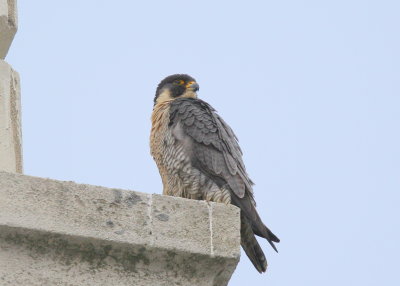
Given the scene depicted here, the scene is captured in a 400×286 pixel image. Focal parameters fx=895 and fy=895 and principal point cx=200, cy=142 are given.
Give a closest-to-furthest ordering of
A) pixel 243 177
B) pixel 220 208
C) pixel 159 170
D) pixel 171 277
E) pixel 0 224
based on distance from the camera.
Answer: pixel 0 224 → pixel 171 277 → pixel 220 208 → pixel 243 177 → pixel 159 170

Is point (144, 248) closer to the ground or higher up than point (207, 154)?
higher up

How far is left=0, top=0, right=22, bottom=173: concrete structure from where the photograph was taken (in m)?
3.66

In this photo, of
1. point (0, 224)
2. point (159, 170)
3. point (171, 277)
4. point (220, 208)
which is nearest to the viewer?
point (0, 224)

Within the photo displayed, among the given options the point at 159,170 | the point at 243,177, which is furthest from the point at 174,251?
the point at 159,170

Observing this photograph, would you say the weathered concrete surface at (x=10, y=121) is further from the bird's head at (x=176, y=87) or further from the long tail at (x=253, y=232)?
the bird's head at (x=176, y=87)

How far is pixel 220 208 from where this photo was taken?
3500 millimetres

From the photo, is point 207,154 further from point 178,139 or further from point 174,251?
point 174,251

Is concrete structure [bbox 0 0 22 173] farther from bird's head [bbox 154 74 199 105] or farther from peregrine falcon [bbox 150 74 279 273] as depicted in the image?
bird's head [bbox 154 74 199 105]

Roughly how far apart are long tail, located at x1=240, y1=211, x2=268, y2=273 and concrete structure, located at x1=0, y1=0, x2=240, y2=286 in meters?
2.23

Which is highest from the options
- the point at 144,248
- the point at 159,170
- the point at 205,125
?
the point at 144,248

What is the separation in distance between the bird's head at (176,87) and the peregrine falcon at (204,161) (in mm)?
800

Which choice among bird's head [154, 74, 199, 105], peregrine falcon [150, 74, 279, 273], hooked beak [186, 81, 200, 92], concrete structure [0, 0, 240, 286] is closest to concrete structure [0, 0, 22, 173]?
concrete structure [0, 0, 240, 286]

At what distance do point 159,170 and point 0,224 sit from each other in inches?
131

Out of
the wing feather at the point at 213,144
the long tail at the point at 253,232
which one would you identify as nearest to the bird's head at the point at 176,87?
the wing feather at the point at 213,144
